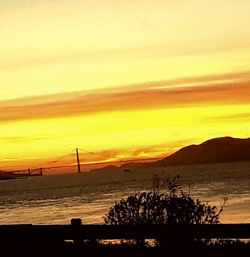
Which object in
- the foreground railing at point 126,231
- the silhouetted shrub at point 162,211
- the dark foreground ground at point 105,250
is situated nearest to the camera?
the foreground railing at point 126,231

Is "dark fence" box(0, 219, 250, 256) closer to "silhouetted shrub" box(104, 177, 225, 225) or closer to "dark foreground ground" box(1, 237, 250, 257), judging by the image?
"dark foreground ground" box(1, 237, 250, 257)

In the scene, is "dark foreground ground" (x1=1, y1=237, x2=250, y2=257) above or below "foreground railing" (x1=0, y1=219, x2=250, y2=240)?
below

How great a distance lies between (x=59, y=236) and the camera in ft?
34.0

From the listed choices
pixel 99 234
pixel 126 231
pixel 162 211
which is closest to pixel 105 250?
pixel 99 234

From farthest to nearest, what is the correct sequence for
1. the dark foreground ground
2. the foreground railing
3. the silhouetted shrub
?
the silhouetted shrub < the dark foreground ground < the foreground railing

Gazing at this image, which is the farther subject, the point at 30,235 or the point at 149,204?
the point at 149,204

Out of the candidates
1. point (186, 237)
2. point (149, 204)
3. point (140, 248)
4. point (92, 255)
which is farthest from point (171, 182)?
point (186, 237)

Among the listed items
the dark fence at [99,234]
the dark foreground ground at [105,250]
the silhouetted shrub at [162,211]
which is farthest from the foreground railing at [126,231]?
the silhouetted shrub at [162,211]

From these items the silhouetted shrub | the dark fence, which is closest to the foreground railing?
the dark fence

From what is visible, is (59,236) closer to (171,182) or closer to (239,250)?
(239,250)

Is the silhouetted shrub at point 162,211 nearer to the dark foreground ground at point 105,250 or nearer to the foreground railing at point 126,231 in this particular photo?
the dark foreground ground at point 105,250

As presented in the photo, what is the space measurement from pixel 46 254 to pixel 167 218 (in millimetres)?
5339

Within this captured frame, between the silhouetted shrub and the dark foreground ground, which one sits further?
the silhouetted shrub

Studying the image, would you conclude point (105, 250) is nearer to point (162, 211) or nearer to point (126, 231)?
point (126, 231)
